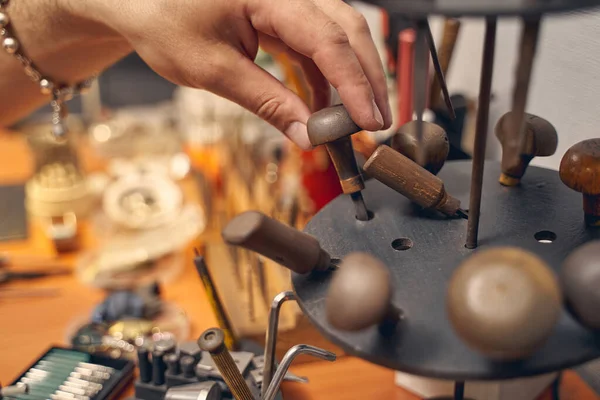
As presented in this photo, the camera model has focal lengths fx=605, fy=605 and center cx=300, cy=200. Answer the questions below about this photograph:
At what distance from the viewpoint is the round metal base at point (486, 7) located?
29cm

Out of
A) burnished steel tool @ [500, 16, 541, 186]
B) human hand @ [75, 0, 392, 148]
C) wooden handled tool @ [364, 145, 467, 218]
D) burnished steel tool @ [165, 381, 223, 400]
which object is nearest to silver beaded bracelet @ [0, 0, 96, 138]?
human hand @ [75, 0, 392, 148]

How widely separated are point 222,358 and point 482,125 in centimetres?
27

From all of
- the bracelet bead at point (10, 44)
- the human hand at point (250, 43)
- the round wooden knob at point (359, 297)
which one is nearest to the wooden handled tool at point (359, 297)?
the round wooden knob at point (359, 297)

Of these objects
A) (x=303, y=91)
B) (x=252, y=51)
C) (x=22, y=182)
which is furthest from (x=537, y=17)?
(x=22, y=182)

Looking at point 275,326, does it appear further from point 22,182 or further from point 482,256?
point 22,182

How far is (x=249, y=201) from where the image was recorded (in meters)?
0.99

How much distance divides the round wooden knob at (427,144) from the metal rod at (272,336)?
154 mm

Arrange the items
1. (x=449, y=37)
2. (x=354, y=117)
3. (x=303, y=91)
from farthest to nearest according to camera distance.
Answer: (x=303, y=91) → (x=449, y=37) → (x=354, y=117)

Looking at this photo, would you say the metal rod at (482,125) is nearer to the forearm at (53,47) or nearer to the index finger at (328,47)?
the index finger at (328,47)

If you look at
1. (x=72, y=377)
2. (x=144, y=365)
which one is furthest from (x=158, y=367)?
(x=72, y=377)

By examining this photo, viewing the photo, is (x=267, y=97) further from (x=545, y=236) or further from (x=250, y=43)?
(x=545, y=236)

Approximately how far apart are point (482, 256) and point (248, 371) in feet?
1.18

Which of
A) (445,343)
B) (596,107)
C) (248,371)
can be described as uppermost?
(596,107)

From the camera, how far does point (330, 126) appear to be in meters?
0.45
